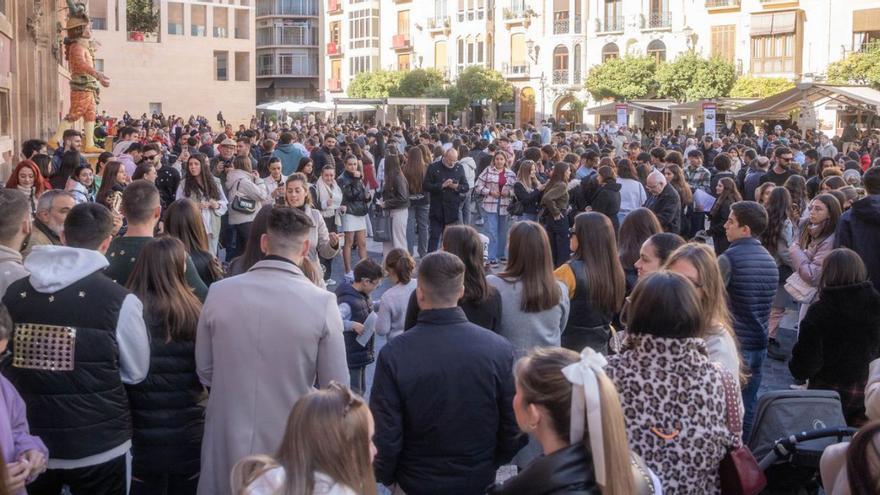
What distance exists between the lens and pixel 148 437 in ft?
14.3

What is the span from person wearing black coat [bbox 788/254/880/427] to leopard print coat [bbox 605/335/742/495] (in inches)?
90.9

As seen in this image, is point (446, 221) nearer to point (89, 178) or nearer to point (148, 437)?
point (89, 178)

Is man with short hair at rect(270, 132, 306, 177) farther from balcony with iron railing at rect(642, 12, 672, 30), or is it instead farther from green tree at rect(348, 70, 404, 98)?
green tree at rect(348, 70, 404, 98)

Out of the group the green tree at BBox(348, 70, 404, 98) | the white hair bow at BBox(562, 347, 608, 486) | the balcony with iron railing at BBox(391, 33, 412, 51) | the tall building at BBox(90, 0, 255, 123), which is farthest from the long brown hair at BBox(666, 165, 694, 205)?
the balcony with iron railing at BBox(391, 33, 412, 51)

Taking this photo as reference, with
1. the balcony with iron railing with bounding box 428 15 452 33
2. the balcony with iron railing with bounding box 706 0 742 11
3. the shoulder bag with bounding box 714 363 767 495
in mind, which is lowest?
the shoulder bag with bounding box 714 363 767 495

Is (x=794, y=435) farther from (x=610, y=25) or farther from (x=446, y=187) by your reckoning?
(x=610, y=25)

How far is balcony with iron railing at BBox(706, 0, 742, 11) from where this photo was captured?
169 feet

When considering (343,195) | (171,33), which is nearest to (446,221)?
(343,195)

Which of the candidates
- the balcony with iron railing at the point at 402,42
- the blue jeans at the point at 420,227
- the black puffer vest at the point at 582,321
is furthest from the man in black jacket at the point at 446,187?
the balcony with iron railing at the point at 402,42

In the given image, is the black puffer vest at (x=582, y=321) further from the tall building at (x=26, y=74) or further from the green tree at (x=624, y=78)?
the green tree at (x=624, y=78)

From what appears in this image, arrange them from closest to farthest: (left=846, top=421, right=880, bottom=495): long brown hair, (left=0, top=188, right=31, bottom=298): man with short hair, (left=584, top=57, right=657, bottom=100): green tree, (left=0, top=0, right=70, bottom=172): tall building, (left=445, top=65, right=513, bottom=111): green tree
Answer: (left=846, top=421, right=880, bottom=495): long brown hair
(left=0, top=188, right=31, bottom=298): man with short hair
(left=0, top=0, right=70, bottom=172): tall building
(left=584, top=57, right=657, bottom=100): green tree
(left=445, top=65, right=513, bottom=111): green tree

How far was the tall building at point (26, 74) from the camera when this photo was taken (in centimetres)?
1675

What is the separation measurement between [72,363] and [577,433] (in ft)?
7.06

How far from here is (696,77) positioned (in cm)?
4978
